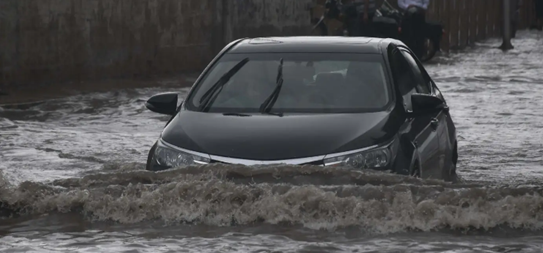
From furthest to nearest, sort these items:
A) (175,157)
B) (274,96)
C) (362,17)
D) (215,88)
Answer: (362,17) → (215,88) → (274,96) → (175,157)

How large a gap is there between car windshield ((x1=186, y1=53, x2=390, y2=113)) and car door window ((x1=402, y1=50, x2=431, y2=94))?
647 millimetres

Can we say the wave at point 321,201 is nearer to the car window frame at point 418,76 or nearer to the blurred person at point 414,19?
the car window frame at point 418,76

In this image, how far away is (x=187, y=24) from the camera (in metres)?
24.8

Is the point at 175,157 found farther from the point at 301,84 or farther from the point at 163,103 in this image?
the point at 301,84

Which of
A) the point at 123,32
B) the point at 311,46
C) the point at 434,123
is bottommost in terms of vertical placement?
the point at 123,32

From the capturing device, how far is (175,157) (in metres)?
8.50

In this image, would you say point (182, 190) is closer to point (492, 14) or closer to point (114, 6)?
point (114, 6)

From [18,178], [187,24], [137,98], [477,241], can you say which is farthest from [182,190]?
[187,24]

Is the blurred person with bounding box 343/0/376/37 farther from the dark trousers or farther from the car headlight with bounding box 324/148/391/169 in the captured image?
the car headlight with bounding box 324/148/391/169

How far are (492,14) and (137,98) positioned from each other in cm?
2231

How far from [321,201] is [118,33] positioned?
1510 centimetres

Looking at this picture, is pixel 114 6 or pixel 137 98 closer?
pixel 137 98

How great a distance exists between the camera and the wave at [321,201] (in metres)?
7.92

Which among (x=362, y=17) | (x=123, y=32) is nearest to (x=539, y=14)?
(x=362, y=17)
